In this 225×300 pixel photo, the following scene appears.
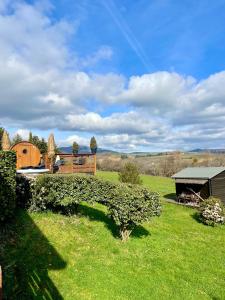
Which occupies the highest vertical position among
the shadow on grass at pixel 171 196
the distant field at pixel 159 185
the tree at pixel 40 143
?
the tree at pixel 40 143

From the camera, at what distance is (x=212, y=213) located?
2152 cm

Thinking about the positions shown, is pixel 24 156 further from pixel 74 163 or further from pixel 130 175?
pixel 130 175

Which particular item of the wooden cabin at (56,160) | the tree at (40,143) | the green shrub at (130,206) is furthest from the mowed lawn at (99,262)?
the tree at (40,143)

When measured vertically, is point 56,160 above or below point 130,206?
above

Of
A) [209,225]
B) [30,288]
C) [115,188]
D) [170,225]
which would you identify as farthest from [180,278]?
[209,225]

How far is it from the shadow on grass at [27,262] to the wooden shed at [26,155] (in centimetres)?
1259

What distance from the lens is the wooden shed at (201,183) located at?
88.8 ft

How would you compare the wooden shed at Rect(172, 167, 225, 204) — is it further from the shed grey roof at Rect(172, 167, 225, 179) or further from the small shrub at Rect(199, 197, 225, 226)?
the small shrub at Rect(199, 197, 225, 226)

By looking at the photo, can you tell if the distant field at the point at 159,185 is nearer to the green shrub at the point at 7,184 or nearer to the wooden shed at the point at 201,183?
the wooden shed at the point at 201,183

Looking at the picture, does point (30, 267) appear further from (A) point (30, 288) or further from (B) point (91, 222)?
(B) point (91, 222)

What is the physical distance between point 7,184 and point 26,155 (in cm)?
1337

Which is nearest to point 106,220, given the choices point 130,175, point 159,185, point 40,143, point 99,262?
point 99,262

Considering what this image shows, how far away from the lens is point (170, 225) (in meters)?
19.7

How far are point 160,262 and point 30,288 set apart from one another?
6.03 meters
